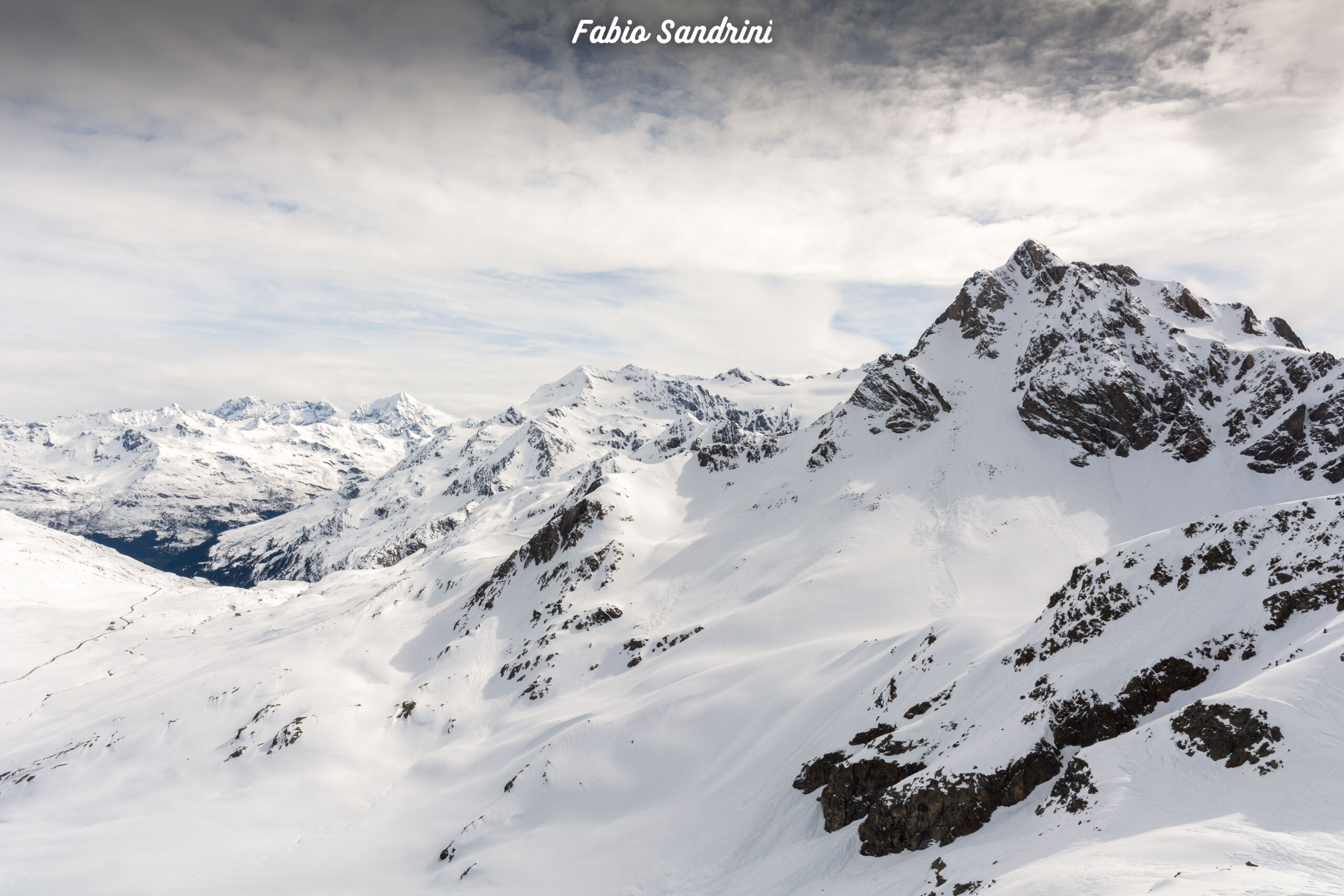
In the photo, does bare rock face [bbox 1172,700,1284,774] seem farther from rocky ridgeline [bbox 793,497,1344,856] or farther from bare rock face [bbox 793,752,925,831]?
bare rock face [bbox 793,752,925,831]

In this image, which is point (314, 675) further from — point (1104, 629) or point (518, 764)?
point (1104, 629)

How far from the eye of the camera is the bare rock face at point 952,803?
25094 millimetres

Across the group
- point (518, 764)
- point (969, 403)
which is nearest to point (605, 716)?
point (518, 764)

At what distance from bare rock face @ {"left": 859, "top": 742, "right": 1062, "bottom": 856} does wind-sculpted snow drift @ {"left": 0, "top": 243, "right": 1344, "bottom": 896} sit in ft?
0.49

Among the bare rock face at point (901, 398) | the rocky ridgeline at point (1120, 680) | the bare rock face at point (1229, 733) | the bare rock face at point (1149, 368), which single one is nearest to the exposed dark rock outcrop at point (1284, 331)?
the bare rock face at point (1149, 368)

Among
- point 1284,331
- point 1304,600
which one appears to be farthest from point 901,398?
point 1304,600

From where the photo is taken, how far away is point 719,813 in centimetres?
4019

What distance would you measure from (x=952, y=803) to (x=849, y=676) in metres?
21.4

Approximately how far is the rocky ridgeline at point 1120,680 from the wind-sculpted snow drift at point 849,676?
16 centimetres

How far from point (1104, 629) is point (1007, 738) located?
8.62 meters

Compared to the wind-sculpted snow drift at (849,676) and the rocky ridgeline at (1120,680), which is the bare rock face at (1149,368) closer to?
the wind-sculpted snow drift at (849,676)

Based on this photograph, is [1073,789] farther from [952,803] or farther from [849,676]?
[849,676]

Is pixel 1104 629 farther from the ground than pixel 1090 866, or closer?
farther from the ground

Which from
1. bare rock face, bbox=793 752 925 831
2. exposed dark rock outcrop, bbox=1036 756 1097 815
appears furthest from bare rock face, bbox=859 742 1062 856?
bare rock face, bbox=793 752 925 831
